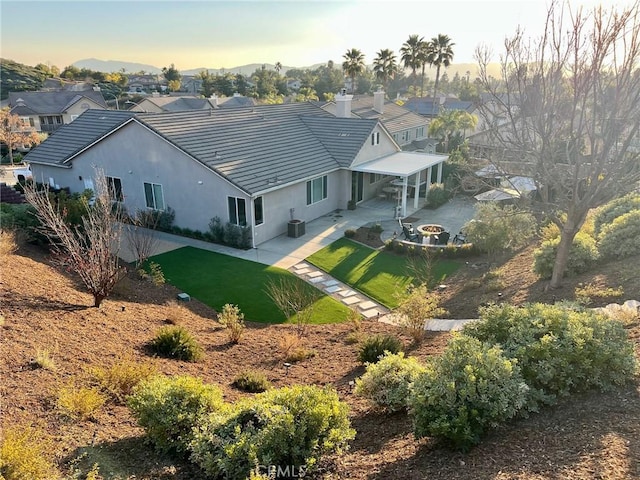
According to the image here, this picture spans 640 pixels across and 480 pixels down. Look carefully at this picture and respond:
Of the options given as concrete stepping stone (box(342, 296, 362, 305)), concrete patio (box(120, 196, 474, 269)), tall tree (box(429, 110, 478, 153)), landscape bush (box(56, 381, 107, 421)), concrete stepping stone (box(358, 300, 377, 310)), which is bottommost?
concrete stepping stone (box(358, 300, 377, 310))

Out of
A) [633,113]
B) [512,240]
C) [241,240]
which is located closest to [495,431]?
[633,113]

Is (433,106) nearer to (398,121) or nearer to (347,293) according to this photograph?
(398,121)

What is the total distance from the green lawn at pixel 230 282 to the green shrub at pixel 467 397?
25.8ft

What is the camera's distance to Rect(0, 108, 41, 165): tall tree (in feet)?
144

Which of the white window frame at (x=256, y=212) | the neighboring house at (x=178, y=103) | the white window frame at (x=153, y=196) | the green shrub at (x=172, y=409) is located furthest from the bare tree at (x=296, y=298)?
the neighboring house at (x=178, y=103)

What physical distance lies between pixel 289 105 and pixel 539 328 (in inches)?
1148

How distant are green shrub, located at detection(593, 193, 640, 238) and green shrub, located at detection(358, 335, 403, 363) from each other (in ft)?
33.6

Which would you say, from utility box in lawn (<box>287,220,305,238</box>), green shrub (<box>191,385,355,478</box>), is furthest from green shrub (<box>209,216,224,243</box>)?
green shrub (<box>191,385,355,478</box>)

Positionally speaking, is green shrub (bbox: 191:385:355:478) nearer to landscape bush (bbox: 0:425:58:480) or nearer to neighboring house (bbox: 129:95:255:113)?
landscape bush (bbox: 0:425:58:480)

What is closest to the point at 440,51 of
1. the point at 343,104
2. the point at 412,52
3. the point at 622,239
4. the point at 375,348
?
the point at 412,52

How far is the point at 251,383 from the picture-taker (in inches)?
339

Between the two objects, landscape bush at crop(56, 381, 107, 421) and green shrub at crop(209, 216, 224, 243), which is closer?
landscape bush at crop(56, 381, 107, 421)

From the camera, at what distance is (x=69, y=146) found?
27062 millimetres

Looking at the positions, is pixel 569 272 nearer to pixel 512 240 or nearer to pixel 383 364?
pixel 512 240
